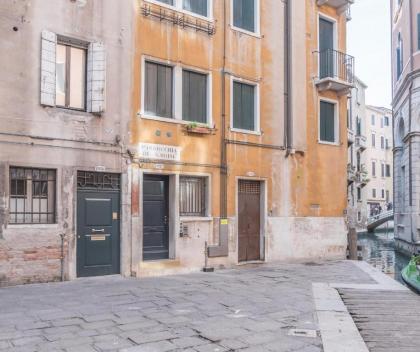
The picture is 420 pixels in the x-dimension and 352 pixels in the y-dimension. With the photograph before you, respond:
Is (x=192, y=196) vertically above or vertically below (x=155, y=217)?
above

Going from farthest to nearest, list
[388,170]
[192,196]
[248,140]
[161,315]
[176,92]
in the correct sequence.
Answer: [388,170], [248,140], [192,196], [176,92], [161,315]

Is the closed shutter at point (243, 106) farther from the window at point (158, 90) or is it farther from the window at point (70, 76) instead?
the window at point (70, 76)

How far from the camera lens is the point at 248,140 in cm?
1452

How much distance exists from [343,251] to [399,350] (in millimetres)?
11699

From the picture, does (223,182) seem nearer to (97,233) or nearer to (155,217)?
(155,217)

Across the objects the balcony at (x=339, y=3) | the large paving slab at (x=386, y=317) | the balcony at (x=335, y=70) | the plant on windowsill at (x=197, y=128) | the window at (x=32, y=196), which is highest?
the balcony at (x=339, y=3)

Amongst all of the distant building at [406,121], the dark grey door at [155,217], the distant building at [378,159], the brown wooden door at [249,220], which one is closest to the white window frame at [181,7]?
the dark grey door at [155,217]

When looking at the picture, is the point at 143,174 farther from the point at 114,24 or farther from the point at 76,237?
the point at 114,24

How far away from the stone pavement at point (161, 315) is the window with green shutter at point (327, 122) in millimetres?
7134

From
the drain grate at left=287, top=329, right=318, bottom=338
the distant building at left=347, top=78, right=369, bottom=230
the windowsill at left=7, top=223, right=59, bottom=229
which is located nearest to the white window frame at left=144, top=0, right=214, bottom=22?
the windowsill at left=7, top=223, right=59, bottom=229

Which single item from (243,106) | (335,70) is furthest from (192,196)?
(335,70)

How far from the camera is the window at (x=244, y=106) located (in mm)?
14434

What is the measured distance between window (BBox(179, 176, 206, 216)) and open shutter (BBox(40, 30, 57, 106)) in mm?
4013

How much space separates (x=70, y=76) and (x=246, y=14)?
20.1 ft
